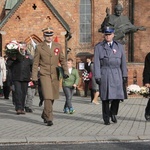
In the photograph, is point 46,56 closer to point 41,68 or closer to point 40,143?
point 41,68

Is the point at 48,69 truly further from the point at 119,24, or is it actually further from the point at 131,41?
the point at 131,41

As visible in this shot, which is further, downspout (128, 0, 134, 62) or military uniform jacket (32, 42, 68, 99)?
downspout (128, 0, 134, 62)

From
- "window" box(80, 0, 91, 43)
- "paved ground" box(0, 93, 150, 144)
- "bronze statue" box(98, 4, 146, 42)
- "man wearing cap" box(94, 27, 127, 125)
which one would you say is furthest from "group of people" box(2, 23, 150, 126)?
"window" box(80, 0, 91, 43)

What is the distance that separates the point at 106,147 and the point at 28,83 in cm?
634

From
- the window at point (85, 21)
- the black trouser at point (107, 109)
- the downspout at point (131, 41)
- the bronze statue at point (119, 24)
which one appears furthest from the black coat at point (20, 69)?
the window at point (85, 21)

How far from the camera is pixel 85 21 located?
1447 inches

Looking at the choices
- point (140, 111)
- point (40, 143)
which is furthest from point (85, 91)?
point (40, 143)

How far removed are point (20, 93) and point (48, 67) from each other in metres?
2.88

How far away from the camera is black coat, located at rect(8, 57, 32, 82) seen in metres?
13.2

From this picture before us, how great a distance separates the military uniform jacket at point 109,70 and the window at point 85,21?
26455 mm

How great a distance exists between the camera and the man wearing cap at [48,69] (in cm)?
1036

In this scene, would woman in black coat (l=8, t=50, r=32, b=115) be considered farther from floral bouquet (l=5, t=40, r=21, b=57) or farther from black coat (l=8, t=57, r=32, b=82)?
floral bouquet (l=5, t=40, r=21, b=57)

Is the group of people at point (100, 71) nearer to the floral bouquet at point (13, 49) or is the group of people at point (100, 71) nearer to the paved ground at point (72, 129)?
the paved ground at point (72, 129)

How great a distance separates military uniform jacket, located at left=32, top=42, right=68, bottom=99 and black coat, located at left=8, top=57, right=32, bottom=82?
8.71 ft
